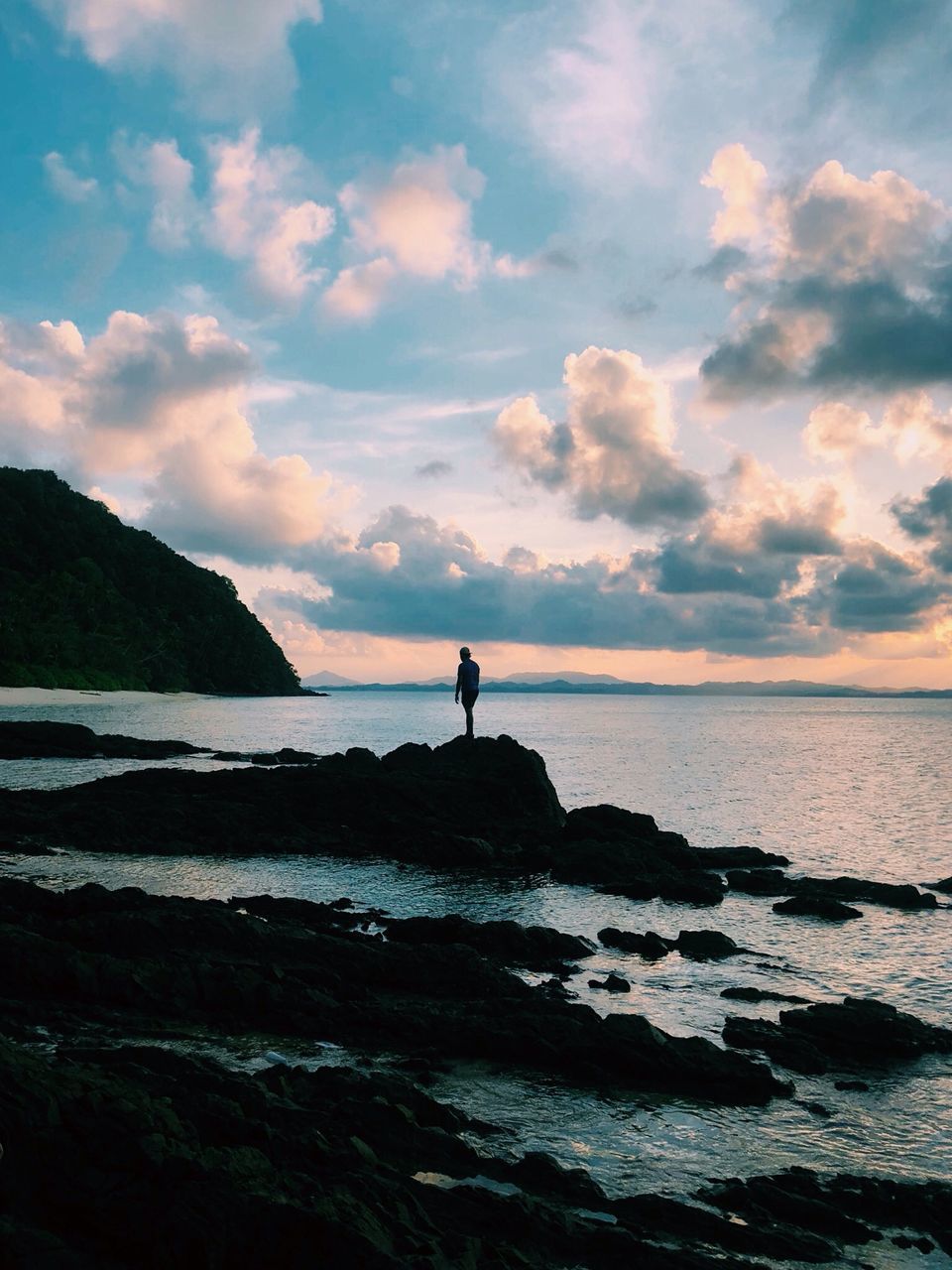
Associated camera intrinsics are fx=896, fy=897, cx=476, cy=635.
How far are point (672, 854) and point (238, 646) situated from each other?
180 m

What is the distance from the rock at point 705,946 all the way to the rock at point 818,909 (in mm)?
4002

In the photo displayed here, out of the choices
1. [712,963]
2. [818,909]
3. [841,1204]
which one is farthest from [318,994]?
[818,909]

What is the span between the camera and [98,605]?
13912cm

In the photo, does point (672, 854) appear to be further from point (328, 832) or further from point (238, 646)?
point (238, 646)


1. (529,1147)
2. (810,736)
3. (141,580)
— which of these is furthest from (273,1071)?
(141,580)

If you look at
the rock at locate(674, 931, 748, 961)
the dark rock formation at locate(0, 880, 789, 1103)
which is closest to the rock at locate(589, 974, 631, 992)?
the dark rock formation at locate(0, 880, 789, 1103)

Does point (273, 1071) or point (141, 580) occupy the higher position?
point (141, 580)

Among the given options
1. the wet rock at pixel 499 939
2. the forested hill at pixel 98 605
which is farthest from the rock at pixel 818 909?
the forested hill at pixel 98 605

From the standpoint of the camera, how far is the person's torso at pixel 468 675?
101ft

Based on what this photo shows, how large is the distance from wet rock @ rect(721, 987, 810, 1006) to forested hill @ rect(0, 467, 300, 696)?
112 m

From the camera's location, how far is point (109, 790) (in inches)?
1138

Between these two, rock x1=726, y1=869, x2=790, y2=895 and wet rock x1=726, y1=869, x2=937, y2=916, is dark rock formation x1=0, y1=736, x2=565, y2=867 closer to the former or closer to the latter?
rock x1=726, y1=869, x2=790, y2=895

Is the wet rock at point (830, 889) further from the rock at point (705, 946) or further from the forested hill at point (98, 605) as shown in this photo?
the forested hill at point (98, 605)

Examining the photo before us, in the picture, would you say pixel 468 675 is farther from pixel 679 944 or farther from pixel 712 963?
pixel 712 963
